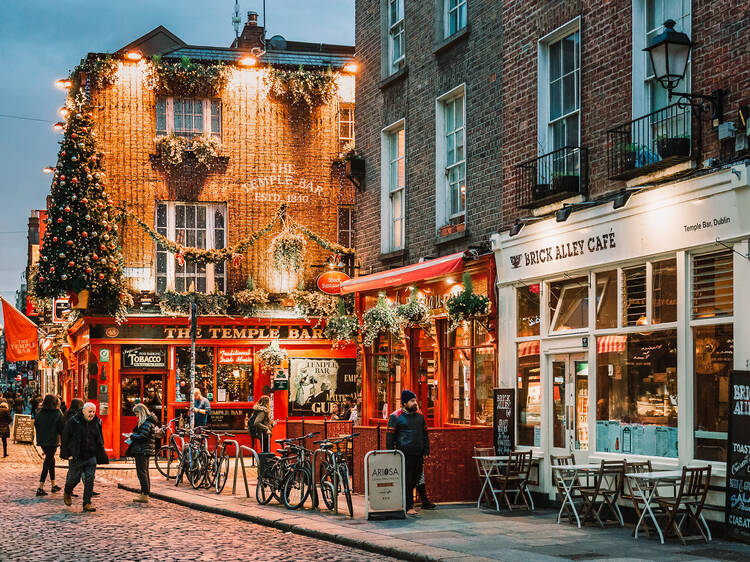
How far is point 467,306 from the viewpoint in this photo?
17312mm

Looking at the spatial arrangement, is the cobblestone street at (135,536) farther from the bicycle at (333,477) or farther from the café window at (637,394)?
the café window at (637,394)

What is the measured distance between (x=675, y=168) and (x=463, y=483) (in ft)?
20.3

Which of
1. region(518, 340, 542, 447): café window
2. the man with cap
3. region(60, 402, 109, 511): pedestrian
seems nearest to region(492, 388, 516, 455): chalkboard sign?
region(518, 340, 542, 447): café window

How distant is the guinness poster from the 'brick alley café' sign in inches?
30.7

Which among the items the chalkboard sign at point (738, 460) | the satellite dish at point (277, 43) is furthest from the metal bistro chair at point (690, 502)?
the satellite dish at point (277, 43)

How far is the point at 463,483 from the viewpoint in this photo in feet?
53.6

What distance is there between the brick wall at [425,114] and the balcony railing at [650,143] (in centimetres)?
357

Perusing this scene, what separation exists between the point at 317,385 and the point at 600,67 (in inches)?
700

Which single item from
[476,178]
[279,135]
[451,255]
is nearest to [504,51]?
[476,178]

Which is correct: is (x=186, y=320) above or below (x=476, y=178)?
below

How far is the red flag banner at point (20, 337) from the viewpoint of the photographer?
3225cm

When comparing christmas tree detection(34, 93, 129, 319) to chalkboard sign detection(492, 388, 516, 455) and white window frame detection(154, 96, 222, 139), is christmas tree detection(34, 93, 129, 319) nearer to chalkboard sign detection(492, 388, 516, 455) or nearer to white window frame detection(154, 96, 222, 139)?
white window frame detection(154, 96, 222, 139)

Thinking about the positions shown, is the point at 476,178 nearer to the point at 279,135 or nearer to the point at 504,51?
the point at 504,51

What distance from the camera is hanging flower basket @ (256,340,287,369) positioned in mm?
29250
